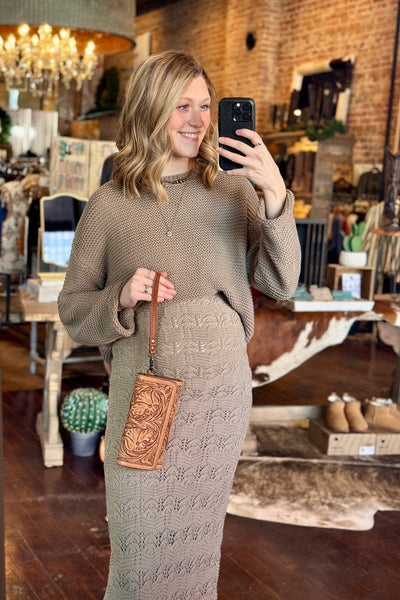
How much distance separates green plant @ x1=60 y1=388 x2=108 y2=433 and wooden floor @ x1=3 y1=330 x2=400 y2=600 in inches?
8.3

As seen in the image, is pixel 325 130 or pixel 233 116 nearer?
pixel 233 116

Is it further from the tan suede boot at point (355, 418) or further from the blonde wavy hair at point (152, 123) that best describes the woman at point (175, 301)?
the tan suede boot at point (355, 418)

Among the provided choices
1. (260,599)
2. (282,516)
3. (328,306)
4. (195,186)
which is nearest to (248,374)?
(195,186)

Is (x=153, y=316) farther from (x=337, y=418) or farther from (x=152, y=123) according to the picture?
(x=337, y=418)

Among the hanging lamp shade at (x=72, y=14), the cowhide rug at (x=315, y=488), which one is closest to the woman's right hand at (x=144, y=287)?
the cowhide rug at (x=315, y=488)

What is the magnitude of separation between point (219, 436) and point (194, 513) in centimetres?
21

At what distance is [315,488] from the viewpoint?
3.75 meters

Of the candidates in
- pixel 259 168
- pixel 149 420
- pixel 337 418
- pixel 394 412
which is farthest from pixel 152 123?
pixel 394 412

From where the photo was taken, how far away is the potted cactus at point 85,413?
12.9ft

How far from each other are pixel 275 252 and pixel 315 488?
236cm

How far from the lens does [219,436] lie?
5.93 ft

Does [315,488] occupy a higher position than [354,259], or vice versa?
[354,259]

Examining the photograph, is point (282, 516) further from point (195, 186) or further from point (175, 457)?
point (195, 186)

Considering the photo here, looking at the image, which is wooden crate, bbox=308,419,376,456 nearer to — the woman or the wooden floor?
the wooden floor
